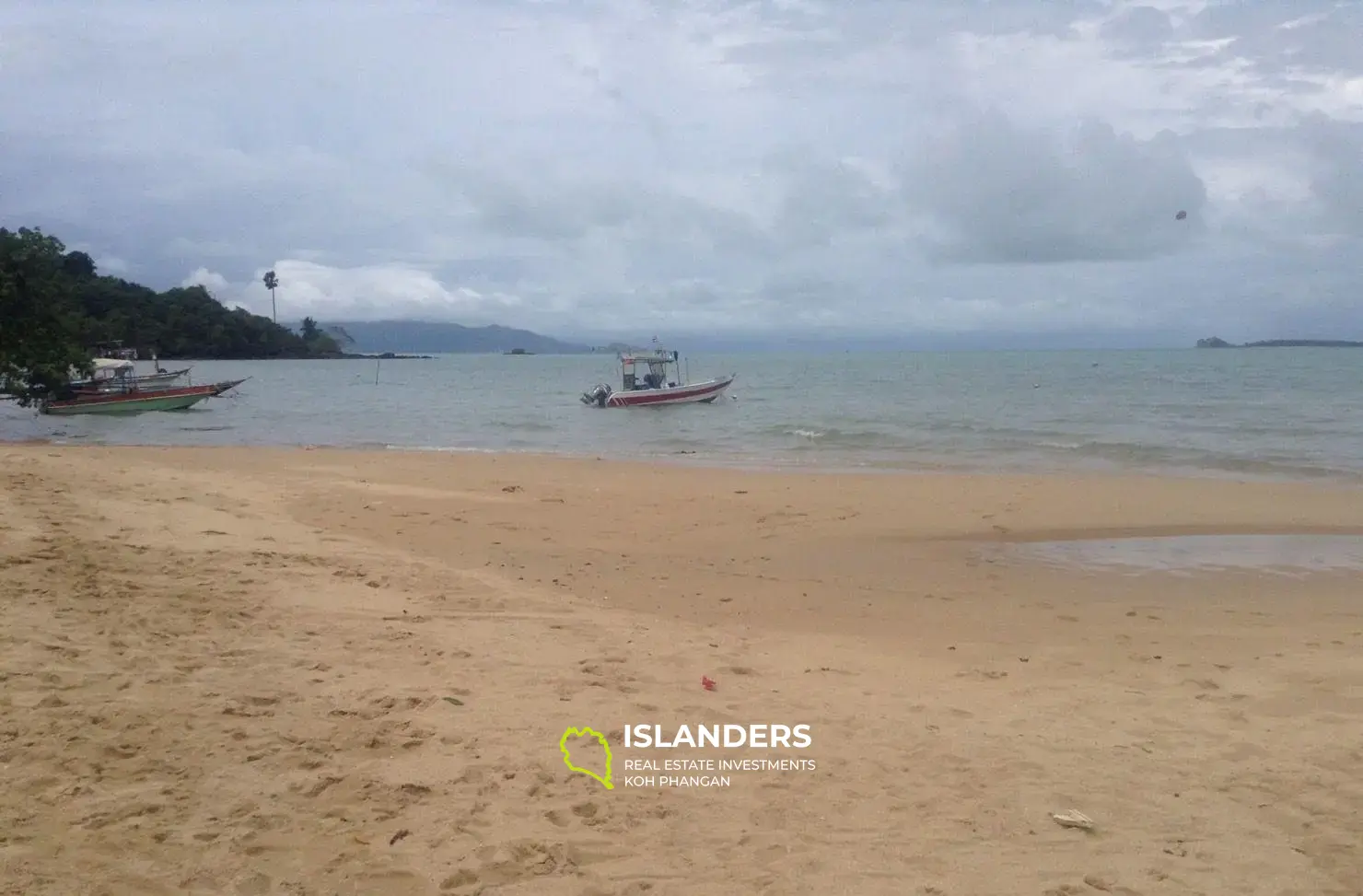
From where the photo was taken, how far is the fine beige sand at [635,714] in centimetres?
369

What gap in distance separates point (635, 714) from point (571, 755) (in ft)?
2.14

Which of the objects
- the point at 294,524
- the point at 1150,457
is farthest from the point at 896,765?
the point at 1150,457

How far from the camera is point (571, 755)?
183 inches

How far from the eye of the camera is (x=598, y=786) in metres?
4.37

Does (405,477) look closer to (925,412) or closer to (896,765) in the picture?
(896,765)

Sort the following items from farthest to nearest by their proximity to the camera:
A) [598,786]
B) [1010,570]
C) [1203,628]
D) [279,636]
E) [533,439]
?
[533,439]
[1010,570]
[1203,628]
[279,636]
[598,786]

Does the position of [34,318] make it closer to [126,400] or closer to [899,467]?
[126,400]

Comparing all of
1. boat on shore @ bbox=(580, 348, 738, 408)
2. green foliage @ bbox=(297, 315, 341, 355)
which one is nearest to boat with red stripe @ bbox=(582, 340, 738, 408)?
boat on shore @ bbox=(580, 348, 738, 408)

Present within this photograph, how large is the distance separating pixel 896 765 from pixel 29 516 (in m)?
8.87

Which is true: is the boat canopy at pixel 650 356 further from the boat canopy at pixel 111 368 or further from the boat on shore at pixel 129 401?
the boat canopy at pixel 111 368

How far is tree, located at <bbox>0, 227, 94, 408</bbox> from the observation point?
24406mm

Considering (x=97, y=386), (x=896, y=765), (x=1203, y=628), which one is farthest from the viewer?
(x=97, y=386)

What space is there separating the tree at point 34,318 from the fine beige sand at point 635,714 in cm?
1737

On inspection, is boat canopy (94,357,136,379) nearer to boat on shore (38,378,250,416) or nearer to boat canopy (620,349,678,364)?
boat on shore (38,378,250,416)
